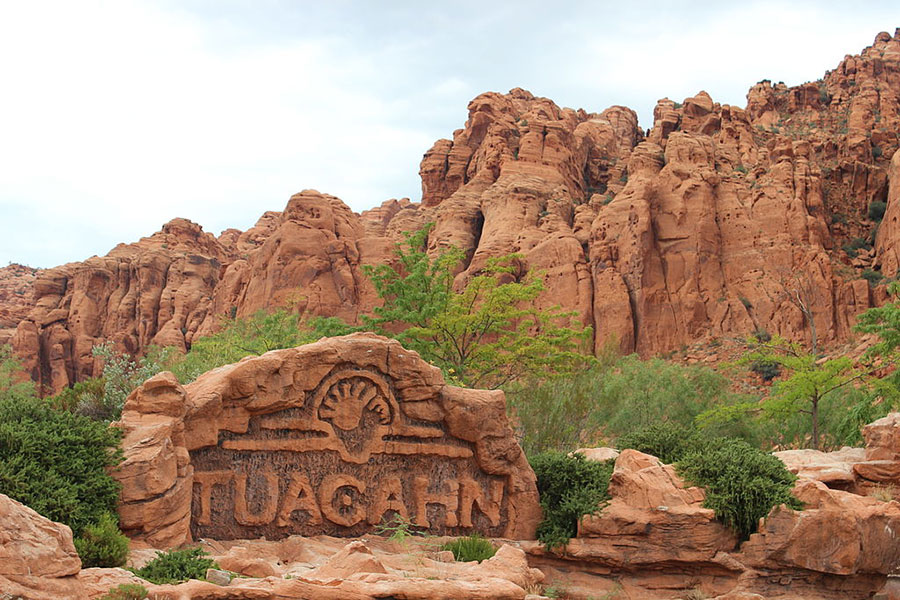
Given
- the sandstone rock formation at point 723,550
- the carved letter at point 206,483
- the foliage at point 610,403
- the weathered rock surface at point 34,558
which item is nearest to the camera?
the weathered rock surface at point 34,558

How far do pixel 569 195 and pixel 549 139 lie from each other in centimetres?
502

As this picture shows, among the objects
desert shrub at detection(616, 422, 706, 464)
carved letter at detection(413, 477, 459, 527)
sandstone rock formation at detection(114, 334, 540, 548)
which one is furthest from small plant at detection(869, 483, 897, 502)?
carved letter at detection(413, 477, 459, 527)

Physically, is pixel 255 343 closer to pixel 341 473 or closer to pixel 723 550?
pixel 341 473

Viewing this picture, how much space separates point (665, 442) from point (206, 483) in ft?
32.0

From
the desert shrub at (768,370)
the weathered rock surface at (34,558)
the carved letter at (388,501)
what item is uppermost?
the desert shrub at (768,370)

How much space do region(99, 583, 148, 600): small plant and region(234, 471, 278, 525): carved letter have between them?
5439mm

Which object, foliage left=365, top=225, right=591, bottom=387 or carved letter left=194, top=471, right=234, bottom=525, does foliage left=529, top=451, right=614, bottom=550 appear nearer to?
carved letter left=194, top=471, right=234, bottom=525

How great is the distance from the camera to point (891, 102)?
69.4 m

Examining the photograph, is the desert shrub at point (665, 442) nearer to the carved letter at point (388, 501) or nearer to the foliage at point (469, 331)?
the carved letter at point (388, 501)

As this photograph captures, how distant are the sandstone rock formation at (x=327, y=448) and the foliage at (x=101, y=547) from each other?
5.09 feet

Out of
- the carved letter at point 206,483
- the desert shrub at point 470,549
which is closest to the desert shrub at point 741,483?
the desert shrub at point 470,549

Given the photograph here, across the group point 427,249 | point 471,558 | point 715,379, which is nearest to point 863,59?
point 427,249

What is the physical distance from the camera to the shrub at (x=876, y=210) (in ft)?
174

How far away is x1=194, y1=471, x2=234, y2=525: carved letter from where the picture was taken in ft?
42.0
